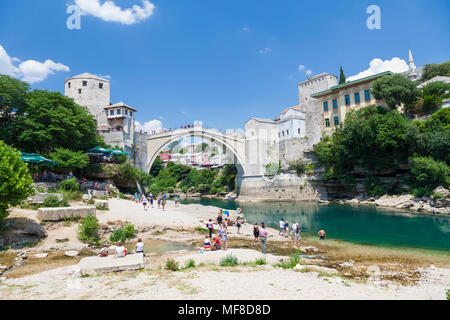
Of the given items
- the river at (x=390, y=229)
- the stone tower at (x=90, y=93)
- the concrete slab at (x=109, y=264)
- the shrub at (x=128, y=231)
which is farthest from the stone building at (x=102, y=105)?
the concrete slab at (x=109, y=264)

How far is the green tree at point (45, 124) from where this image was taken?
2086 cm

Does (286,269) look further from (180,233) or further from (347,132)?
(347,132)

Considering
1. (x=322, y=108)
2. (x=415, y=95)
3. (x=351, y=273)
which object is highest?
(x=322, y=108)

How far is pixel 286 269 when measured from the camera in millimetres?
8258

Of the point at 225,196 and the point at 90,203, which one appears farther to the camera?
the point at 225,196

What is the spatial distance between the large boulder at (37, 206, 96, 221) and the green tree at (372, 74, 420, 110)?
111 ft

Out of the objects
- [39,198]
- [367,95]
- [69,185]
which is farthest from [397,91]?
[39,198]

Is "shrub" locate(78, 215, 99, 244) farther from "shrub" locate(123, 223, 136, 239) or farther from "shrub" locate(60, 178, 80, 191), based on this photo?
"shrub" locate(60, 178, 80, 191)

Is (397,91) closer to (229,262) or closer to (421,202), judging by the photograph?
(421,202)

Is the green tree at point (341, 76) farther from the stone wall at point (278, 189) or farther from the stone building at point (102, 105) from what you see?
the stone building at point (102, 105)

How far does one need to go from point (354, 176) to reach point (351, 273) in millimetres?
29516
